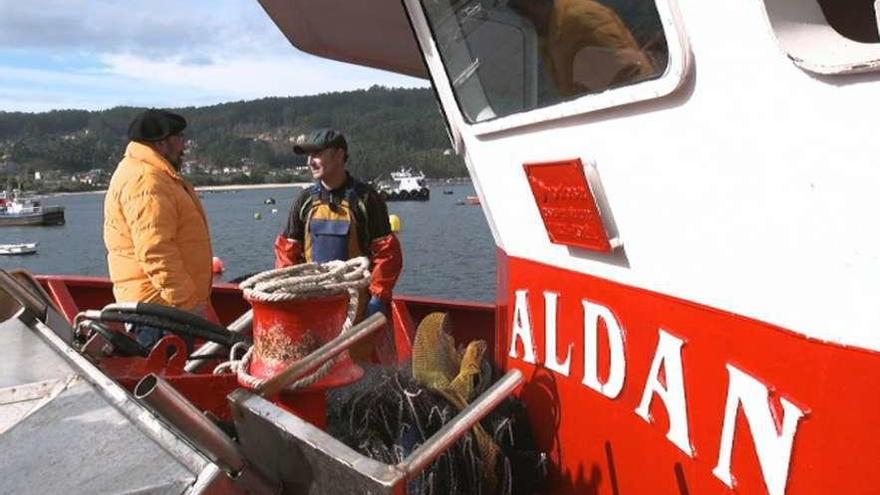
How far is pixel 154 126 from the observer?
184 inches

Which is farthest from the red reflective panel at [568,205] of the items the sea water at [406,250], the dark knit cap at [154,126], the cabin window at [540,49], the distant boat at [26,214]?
the distant boat at [26,214]

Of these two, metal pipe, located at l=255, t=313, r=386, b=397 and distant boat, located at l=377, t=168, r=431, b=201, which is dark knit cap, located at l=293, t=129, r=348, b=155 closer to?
metal pipe, located at l=255, t=313, r=386, b=397

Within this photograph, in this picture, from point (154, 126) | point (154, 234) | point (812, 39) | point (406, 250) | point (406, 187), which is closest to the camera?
point (812, 39)

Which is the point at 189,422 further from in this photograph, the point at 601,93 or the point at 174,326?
the point at 174,326

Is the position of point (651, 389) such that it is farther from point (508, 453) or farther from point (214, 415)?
point (214, 415)

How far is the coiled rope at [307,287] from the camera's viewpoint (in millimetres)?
2371

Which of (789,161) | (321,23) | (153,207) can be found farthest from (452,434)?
(321,23)

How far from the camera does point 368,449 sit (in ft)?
8.92

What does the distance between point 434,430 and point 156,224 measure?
2.27 metres

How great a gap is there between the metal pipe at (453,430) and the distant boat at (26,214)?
90907mm

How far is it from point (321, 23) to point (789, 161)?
11.6ft

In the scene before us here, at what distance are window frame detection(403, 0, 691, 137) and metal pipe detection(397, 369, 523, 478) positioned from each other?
0.73 meters

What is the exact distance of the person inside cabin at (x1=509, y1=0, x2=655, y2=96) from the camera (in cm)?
217

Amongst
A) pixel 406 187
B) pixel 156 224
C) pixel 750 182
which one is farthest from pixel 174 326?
pixel 406 187
